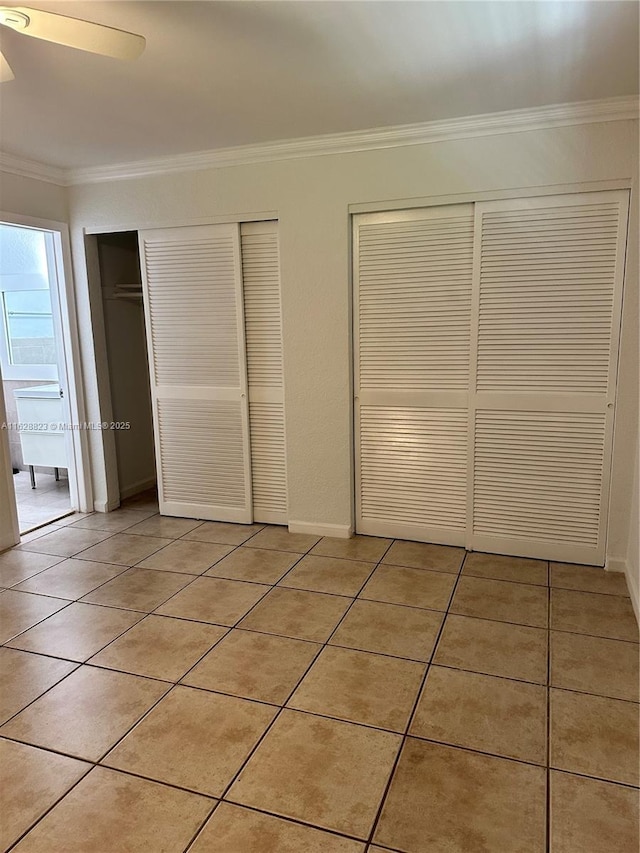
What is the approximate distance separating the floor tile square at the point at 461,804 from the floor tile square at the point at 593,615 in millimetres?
971

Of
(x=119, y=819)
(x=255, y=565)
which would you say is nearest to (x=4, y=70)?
(x=119, y=819)

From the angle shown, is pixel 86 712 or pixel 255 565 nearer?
pixel 86 712

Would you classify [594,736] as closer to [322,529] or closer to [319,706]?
[319,706]

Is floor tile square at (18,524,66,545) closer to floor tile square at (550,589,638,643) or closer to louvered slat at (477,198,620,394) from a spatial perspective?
louvered slat at (477,198,620,394)

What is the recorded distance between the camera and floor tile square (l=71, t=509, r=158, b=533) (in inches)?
162

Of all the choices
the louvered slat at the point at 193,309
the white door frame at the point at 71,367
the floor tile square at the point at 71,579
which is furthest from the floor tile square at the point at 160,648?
the white door frame at the point at 71,367

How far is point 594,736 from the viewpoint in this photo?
6.50 ft

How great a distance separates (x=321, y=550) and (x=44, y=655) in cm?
163

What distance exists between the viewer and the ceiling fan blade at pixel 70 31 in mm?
1744

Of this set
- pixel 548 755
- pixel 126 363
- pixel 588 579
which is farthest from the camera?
pixel 126 363

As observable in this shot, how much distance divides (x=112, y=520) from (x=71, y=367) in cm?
115

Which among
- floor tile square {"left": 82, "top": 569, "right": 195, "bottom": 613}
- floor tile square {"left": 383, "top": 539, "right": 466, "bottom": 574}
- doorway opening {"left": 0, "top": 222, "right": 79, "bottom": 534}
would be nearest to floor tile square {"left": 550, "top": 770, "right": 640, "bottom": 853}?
floor tile square {"left": 383, "top": 539, "right": 466, "bottom": 574}

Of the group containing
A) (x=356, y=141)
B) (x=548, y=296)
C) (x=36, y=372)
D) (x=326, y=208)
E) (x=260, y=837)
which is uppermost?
(x=356, y=141)

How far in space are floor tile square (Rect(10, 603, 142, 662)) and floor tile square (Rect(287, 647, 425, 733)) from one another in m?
0.98
